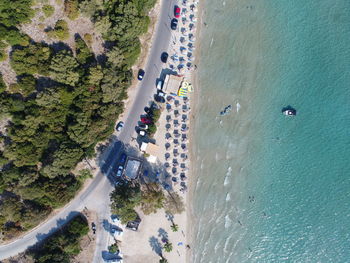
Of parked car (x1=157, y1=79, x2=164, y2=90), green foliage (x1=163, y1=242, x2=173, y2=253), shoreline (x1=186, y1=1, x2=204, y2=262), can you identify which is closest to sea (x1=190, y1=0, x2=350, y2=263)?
shoreline (x1=186, y1=1, x2=204, y2=262)

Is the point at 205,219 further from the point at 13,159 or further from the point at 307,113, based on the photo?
the point at 13,159

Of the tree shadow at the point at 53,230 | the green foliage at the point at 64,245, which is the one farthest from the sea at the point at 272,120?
the tree shadow at the point at 53,230

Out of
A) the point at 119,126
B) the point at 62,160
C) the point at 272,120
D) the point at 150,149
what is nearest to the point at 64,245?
the point at 62,160

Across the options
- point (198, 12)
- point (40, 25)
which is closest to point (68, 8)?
point (40, 25)

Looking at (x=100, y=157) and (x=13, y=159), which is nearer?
(x=13, y=159)

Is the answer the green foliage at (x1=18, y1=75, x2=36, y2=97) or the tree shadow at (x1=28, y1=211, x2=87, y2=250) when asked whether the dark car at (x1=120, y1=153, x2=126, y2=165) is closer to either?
the tree shadow at (x1=28, y1=211, x2=87, y2=250)

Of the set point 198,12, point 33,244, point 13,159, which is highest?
point 198,12

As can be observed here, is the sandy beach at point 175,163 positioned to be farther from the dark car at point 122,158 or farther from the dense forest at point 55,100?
the dense forest at point 55,100
